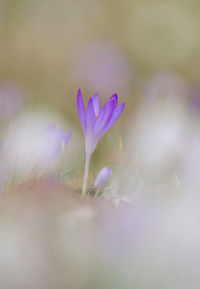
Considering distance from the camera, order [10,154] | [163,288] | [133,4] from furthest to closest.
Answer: [133,4], [10,154], [163,288]

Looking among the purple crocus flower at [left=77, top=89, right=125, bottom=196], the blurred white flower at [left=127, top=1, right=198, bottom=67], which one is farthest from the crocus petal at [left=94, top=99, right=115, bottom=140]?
the blurred white flower at [left=127, top=1, right=198, bottom=67]

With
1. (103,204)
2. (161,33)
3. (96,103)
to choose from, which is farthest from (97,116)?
(161,33)

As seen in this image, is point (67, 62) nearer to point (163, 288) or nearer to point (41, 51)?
point (41, 51)

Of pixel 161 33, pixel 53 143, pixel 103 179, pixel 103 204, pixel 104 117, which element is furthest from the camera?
pixel 161 33

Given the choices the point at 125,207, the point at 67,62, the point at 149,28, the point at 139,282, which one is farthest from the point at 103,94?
the point at 139,282

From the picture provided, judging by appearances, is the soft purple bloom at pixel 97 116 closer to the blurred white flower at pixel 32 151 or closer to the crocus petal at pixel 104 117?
the crocus petal at pixel 104 117

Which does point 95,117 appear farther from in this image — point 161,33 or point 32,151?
point 161,33

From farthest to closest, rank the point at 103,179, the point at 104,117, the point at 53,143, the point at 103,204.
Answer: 1. the point at 53,143
2. the point at 103,179
3. the point at 104,117
4. the point at 103,204
